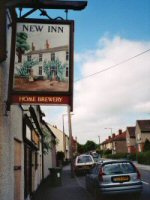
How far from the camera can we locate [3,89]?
8078mm

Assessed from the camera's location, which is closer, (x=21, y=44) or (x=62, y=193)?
(x=21, y=44)

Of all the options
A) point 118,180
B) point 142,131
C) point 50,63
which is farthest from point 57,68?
point 142,131

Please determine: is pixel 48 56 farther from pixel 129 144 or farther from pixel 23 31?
pixel 129 144

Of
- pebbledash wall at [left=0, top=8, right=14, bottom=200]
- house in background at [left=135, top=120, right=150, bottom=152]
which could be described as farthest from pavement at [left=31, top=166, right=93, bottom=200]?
house in background at [left=135, top=120, right=150, bottom=152]

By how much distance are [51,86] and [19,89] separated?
0.68 metres

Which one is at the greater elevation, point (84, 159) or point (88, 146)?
point (88, 146)

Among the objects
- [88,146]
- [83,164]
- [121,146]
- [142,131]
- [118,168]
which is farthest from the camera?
[88,146]

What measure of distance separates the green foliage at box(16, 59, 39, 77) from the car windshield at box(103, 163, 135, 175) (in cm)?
708

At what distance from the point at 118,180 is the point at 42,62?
694 centimetres

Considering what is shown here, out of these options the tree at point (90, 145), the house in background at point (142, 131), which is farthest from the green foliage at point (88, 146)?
the house in background at point (142, 131)

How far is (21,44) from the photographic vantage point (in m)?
7.83

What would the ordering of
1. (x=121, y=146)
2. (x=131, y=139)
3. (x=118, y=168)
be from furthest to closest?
1. (x=121, y=146)
2. (x=131, y=139)
3. (x=118, y=168)

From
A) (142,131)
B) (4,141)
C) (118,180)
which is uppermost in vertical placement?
(142,131)

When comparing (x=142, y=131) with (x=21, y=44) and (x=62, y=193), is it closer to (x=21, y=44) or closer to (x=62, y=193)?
(x=62, y=193)
